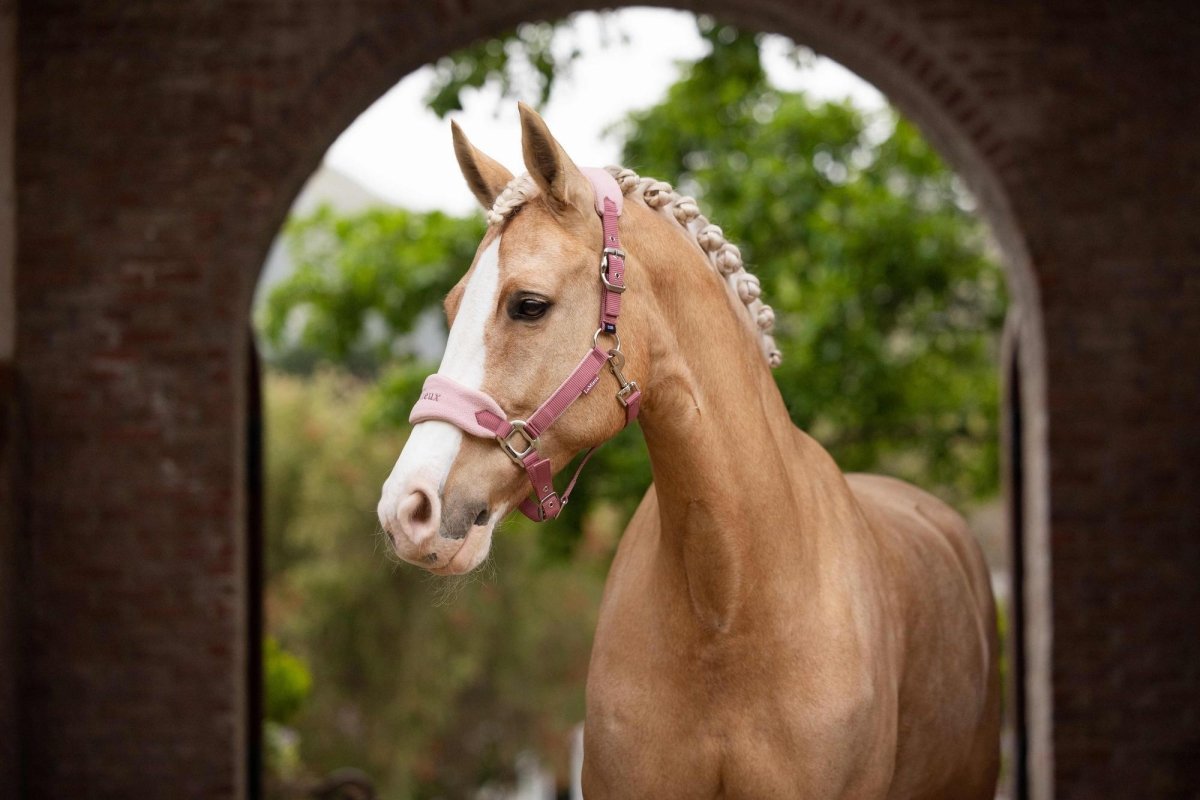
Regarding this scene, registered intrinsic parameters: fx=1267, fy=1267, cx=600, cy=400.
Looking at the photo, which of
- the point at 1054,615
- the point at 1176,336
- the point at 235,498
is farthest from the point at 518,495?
the point at 1176,336

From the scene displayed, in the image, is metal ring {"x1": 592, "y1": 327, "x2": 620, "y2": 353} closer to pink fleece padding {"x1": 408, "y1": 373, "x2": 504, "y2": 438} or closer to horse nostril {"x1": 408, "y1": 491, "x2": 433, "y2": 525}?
pink fleece padding {"x1": 408, "y1": 373, "x2": 504, "y2": 438}

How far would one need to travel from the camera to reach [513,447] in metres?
2.37

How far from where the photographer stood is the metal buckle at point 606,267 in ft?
8.14

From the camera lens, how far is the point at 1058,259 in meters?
5.13

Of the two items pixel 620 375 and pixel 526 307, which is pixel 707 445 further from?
pixel 526 307

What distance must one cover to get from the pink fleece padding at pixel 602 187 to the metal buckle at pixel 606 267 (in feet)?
0.31

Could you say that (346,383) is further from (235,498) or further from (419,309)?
(235,498)

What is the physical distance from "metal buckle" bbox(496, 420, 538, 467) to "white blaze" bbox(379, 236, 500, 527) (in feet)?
0.29

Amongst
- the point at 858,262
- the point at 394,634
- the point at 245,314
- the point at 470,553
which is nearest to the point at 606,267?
the point at 470,553

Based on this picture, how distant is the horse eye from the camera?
7.91 ft

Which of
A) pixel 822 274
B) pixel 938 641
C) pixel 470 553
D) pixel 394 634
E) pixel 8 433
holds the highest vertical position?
pixel 822 274

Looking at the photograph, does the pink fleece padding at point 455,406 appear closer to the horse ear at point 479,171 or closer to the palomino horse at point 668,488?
the palomino horse at point 668,488

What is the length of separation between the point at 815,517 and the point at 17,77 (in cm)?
402

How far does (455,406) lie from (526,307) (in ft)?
0.82
